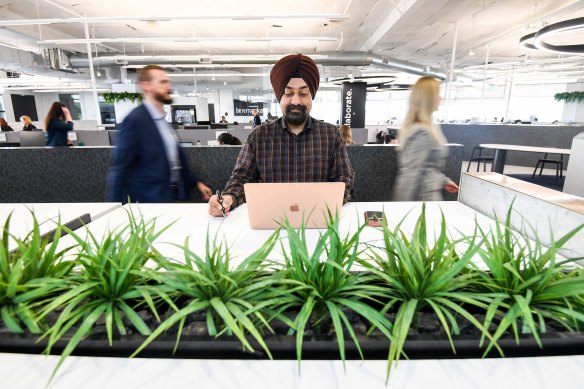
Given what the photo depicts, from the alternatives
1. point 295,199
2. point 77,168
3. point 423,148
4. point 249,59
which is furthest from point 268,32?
point 295,199

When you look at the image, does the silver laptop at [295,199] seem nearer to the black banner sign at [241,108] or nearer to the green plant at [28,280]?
the green plant at [28,280]

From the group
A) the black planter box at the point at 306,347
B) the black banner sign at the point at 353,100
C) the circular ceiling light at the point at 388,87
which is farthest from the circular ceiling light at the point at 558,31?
the circular ceiling light at the point at 388,87

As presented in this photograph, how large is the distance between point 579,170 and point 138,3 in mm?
7300

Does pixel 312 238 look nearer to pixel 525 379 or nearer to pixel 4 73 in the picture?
pixel 525 379

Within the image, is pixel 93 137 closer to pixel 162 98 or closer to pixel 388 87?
pixel 162 98

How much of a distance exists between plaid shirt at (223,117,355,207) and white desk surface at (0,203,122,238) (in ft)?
2.22

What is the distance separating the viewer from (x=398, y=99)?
1986cm

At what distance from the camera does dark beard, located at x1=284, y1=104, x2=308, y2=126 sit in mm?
1656

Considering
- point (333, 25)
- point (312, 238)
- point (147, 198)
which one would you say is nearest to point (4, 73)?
point (333, 25)

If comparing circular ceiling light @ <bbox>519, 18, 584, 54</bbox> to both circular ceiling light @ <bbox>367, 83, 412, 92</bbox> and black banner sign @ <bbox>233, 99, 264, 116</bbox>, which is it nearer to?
circular ceiling light @ <bbox>367, 83, 412, 92</bbox>

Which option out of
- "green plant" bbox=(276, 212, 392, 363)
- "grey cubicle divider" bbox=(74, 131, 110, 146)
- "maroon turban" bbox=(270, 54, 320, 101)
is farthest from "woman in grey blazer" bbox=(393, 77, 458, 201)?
"grey cubicle divider" bbox=(74, 131, 110, 146)

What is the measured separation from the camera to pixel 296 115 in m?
1.67

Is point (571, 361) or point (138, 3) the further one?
point (138, 3)

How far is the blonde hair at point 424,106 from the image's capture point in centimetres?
195
